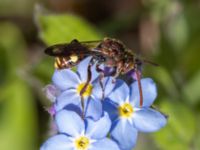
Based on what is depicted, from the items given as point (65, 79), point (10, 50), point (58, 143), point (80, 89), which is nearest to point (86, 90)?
point (80, 89)

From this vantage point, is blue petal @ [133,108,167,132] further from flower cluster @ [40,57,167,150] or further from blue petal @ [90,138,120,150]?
blue petal @ [90,138,120,150]

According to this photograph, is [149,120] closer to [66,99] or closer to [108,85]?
[108,85]

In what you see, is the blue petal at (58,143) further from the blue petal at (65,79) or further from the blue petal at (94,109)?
the blue petal at (65,79)

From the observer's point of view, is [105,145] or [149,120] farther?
[149,120]

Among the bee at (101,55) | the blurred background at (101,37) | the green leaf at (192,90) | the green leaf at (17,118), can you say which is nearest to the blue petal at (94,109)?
the bee at (101,55)

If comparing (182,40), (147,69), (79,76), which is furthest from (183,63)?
(79,76)

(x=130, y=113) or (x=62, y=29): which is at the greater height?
(x=62, y=29)

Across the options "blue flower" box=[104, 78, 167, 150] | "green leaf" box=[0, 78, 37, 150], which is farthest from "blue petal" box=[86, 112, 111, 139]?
"green leaf" box=[0, 78, 37, 150]
